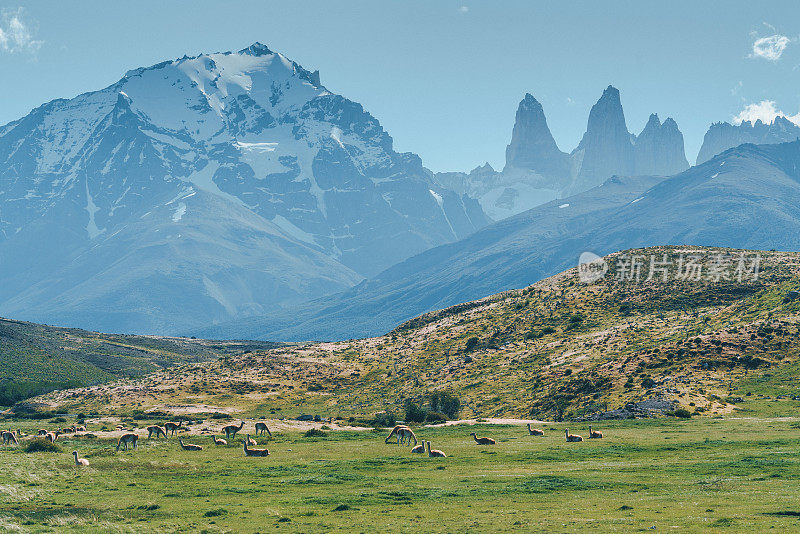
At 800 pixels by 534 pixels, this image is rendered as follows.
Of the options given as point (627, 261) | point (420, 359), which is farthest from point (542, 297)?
point (420, 359)

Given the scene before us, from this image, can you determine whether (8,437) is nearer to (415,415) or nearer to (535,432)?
(415,415)

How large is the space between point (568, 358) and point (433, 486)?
6937 cm

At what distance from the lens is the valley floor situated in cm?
3309

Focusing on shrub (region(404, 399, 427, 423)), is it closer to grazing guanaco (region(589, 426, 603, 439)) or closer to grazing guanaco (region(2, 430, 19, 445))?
grazing guanaco (region(589, 426, 603, 439))

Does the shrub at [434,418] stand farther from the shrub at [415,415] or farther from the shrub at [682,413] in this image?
the shrub at [682,413]

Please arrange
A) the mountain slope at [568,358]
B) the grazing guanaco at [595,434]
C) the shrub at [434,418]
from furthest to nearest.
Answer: the mountain slope at [568,358] < the shrub at [434,418] < the grazing guanaco at [595,434]

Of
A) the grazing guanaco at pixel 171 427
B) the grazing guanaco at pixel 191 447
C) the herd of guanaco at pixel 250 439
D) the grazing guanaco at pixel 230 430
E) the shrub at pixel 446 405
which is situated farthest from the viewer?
the shrub at pixel 446 405

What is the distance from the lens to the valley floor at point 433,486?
3309 centimetres

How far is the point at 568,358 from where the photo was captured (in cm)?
10738

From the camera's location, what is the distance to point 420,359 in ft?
436

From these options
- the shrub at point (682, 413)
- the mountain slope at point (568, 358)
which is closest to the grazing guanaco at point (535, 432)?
the mountain slope at point (568, 358)

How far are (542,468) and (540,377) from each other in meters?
57.2

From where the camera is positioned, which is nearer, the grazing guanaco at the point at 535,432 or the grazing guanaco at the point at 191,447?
the grazing guanaco at the point at 191,447

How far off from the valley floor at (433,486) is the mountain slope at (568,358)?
82.1 ft
